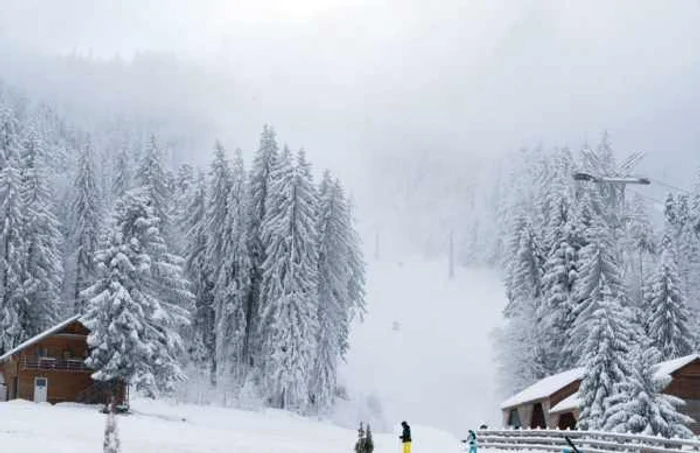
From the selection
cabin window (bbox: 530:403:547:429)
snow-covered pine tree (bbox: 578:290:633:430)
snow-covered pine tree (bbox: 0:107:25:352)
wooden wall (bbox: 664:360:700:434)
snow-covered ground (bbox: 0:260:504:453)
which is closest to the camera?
snow-covered ground (bbox: 0:260:504:453)

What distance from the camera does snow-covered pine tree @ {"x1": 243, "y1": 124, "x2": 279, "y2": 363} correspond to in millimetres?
73500

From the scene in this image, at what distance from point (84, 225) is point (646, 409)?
57.8 meters

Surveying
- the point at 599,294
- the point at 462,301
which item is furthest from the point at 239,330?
the point at 462,301

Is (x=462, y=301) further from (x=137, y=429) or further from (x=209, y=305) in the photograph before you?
(x=137, y=429)

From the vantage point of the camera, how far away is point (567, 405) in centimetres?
5125

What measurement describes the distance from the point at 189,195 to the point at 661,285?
39.8 m

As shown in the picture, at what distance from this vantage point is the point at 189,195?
3209 inches

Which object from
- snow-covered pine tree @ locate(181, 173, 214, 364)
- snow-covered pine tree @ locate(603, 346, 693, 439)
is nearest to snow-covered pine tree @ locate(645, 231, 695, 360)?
snow-covered pine tree @ locate(603, 346, 693, 439)

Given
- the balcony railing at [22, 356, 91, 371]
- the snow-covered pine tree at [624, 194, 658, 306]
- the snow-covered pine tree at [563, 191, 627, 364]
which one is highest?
the snow-covered pine tree at [624, 194, 658, 306]

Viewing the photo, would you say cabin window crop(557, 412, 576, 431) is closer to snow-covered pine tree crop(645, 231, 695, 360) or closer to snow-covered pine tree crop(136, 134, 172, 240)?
snow-covered pine tree crop(645, 231, 695, 360)

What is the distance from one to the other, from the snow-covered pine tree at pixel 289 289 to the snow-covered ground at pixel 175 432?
2917 millimetres

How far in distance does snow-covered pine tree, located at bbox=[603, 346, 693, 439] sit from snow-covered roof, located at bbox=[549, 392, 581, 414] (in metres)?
15.0

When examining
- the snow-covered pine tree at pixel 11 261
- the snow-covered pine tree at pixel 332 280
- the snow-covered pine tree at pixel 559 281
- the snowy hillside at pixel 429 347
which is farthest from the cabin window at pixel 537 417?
the snow-covered pine tree at pixel 11 261

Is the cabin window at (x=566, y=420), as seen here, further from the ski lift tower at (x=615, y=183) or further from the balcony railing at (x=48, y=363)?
the balcony railing at (x=48, y=363)
